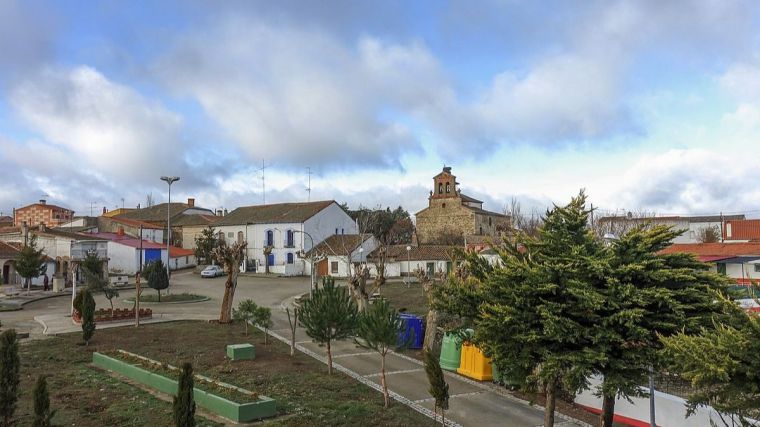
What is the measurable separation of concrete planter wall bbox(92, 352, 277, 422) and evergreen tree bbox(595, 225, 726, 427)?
21.2 feet

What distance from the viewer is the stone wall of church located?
6022 centimetres

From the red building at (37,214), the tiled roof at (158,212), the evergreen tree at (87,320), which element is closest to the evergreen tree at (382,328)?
the evergreen tree at (87,320)

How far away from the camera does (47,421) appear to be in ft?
29.1

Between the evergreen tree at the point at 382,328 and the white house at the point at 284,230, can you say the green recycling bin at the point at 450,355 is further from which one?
the white house at the point at 284,230

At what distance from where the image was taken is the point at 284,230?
52.7m

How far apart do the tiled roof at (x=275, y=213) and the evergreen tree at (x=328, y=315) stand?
3714 centimetres

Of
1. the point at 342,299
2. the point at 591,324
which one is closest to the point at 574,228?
the point at 591,324

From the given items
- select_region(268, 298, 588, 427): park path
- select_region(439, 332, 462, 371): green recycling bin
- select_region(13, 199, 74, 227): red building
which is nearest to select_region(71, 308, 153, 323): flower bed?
select_region(268, 298, 588, 427): park path

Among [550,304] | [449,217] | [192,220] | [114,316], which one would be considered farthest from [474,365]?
[192,220]

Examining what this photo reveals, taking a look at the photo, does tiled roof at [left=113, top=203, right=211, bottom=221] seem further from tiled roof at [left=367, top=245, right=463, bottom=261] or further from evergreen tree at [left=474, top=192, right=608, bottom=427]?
evergreen tree at [left=474, top=192, right=608, bottom=427]

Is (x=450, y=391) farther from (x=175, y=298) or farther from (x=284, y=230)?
(x=284, y=230)

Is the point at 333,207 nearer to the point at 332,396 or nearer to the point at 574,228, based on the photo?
the point at 332,396

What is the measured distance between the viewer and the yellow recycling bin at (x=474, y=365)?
14.9m

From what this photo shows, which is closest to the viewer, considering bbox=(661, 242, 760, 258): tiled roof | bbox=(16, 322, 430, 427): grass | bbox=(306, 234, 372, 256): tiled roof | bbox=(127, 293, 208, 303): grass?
bbox=(16, 322, 430, 427): grass
